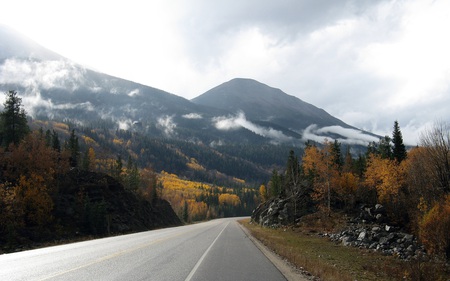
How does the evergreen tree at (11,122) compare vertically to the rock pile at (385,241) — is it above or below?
above

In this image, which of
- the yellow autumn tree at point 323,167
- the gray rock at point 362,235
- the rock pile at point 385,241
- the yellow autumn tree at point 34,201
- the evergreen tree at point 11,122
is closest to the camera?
the rock pile at point 385,241

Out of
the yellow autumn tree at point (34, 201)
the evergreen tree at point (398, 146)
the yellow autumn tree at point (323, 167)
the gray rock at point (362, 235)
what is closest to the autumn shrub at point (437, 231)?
the gray rock at point (362, 235)

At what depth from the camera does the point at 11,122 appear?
62906 millimetres

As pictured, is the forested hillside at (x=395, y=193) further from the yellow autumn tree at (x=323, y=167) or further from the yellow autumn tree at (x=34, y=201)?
the yellow autumn tree at (x=34, y=201)

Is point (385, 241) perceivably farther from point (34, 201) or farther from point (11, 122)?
point (11, 122)

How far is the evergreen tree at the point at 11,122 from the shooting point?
6197 centimetres

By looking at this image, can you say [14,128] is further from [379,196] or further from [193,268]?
[379,196]

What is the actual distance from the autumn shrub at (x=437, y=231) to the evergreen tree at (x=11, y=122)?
6702 centimetres

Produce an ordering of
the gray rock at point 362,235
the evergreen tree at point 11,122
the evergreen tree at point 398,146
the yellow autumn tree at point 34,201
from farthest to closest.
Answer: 1. the evergreen tree at point 398,146
2. the evergreen tree at point 11,122
3. the yellow autumn tree at point 34,201
4. the gray rock at point 362,235

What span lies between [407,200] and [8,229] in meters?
56.4

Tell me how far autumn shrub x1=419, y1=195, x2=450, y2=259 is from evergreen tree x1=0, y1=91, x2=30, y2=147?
67024 mm

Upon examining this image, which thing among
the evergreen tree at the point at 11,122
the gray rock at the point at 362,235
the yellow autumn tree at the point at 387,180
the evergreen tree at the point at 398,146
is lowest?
the gray rock at the point at 362,235

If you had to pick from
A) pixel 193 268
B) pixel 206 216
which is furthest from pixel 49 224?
pixel 206 216

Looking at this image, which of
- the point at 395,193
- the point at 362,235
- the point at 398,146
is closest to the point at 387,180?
the point at 395,193
